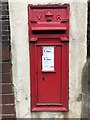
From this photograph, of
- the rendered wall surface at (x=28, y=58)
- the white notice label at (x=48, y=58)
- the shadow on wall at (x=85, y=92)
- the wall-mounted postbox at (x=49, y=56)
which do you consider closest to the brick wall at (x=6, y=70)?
the rendered wall surface at (x=28, y=58)

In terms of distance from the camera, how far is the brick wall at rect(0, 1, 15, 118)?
4.48m

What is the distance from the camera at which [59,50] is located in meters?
4.52

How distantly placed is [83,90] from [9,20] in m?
1.41

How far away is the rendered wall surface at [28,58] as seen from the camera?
446 centimetres

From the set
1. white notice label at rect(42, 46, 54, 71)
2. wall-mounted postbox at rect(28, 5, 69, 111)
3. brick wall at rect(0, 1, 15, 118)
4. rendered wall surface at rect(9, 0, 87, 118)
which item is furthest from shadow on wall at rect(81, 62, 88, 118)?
brick wall at rect(0, 1, 15, 118)

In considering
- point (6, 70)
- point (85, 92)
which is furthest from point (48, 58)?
point (85, 92)

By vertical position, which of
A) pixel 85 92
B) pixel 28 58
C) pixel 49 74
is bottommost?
pixel 85 92

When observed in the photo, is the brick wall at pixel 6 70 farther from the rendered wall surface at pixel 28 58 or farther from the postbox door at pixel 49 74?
the postbox door at pixel 49 74

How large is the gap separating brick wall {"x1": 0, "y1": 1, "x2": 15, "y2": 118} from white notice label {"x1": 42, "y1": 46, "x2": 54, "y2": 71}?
0.47 m

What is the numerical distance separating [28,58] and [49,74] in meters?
0.36

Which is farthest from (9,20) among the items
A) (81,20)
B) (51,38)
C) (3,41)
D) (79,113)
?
(79,113)

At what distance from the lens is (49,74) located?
460cm

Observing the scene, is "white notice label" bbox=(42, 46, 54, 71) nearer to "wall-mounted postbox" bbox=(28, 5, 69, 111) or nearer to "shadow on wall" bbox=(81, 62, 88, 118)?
"wall-mounted postbox" bbox=(28, 5, 69, 111)

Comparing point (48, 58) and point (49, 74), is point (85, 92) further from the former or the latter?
point (48, 58)
